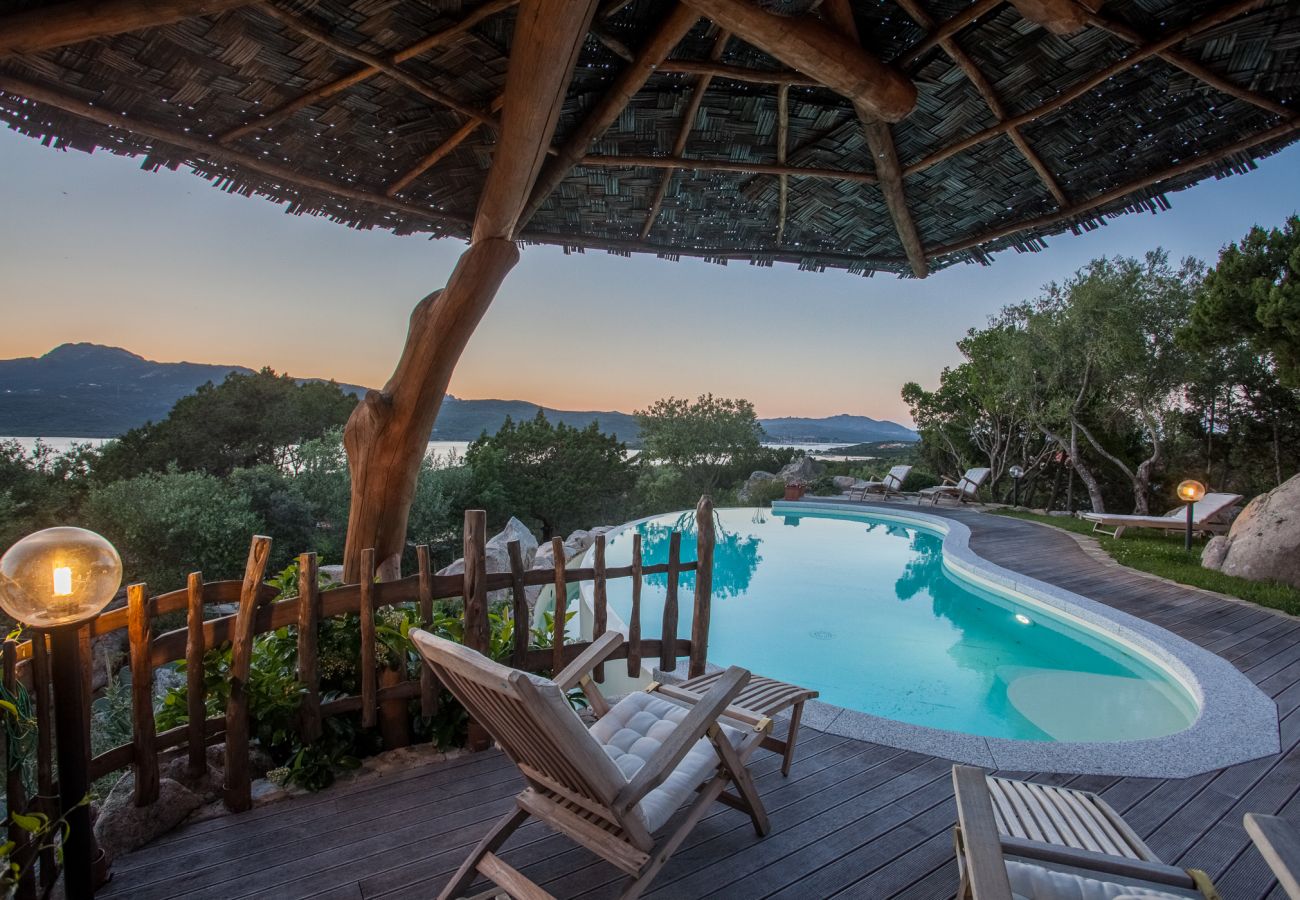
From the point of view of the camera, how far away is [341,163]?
332 cm

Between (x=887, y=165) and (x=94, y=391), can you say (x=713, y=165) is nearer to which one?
(x=887, y=165)

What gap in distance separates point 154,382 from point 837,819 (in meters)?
18.2

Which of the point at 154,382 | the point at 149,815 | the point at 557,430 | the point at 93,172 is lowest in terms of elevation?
the point at 149,815

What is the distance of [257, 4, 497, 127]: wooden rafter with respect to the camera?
2393mm

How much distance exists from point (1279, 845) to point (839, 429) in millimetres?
46878

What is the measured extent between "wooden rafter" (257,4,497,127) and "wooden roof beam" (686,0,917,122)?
4.81ft

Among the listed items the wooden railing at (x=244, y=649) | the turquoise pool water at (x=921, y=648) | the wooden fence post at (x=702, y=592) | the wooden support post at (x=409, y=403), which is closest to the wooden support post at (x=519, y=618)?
the wooden railing at (x=244, y=649)

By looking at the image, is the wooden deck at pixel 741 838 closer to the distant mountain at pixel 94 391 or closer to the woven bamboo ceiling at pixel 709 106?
the woven bamboo ceiling at pixel 709 106

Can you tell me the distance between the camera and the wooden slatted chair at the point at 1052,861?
4.41 ft

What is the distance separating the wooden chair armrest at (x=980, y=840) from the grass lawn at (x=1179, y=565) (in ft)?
20.3

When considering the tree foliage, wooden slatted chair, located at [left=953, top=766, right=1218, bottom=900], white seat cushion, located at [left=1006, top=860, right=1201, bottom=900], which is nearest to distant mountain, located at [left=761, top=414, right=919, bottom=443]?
the tree foliage

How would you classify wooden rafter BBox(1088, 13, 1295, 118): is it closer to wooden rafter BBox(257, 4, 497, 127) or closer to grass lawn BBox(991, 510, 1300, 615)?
wooden rafter BBox(257, 4, 497, 127)

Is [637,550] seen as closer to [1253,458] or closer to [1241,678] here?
[1241,678]

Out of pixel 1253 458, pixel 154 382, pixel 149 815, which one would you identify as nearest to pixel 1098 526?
pixel 1253 458
